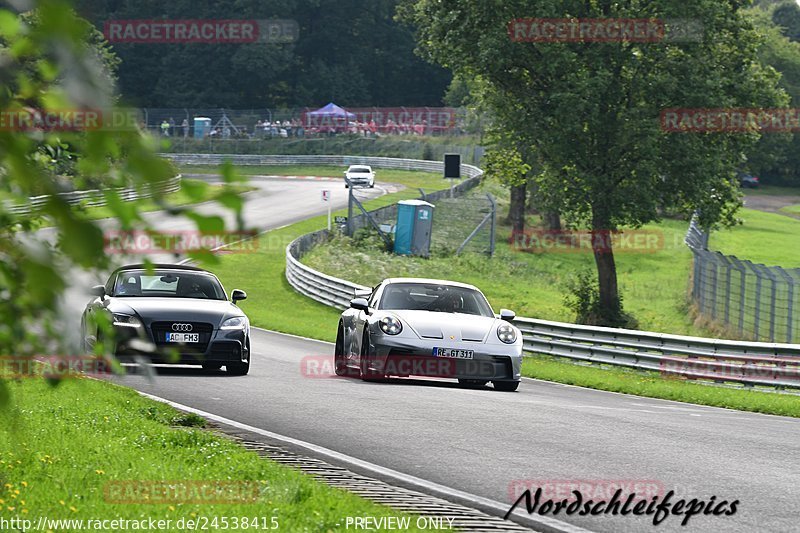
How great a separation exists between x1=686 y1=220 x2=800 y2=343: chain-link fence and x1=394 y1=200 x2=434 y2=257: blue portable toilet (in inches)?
564

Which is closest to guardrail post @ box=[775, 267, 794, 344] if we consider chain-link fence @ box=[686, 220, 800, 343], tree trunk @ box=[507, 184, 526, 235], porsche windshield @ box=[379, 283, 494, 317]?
chain-link fence @ box=[686, 220, 800, 343]

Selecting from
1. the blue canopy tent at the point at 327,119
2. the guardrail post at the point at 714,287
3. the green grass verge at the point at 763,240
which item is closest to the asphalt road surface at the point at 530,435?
the guardrail post at the point at 714,287

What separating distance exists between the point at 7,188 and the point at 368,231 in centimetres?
4616

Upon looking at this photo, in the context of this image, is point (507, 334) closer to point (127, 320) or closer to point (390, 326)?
point (390, 326)

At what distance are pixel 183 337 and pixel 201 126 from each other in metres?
86.1

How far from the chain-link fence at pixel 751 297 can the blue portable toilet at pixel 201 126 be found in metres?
68.3

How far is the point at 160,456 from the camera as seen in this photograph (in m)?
9.09

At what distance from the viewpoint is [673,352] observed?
944 inches

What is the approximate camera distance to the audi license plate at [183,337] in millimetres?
15789

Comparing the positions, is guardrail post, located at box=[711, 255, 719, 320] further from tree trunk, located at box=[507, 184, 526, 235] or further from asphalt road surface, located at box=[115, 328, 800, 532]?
tree trunk, located at box=[507, 184, 526, 235]

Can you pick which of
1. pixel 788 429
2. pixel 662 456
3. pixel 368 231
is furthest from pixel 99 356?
pixel 368 231

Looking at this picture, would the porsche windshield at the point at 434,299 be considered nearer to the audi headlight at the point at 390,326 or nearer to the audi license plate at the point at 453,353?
the audi headlight at the point at 390,326

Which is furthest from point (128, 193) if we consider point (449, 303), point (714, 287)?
point (714, 287)

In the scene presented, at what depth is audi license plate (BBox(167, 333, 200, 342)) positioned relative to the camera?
1579 cm
